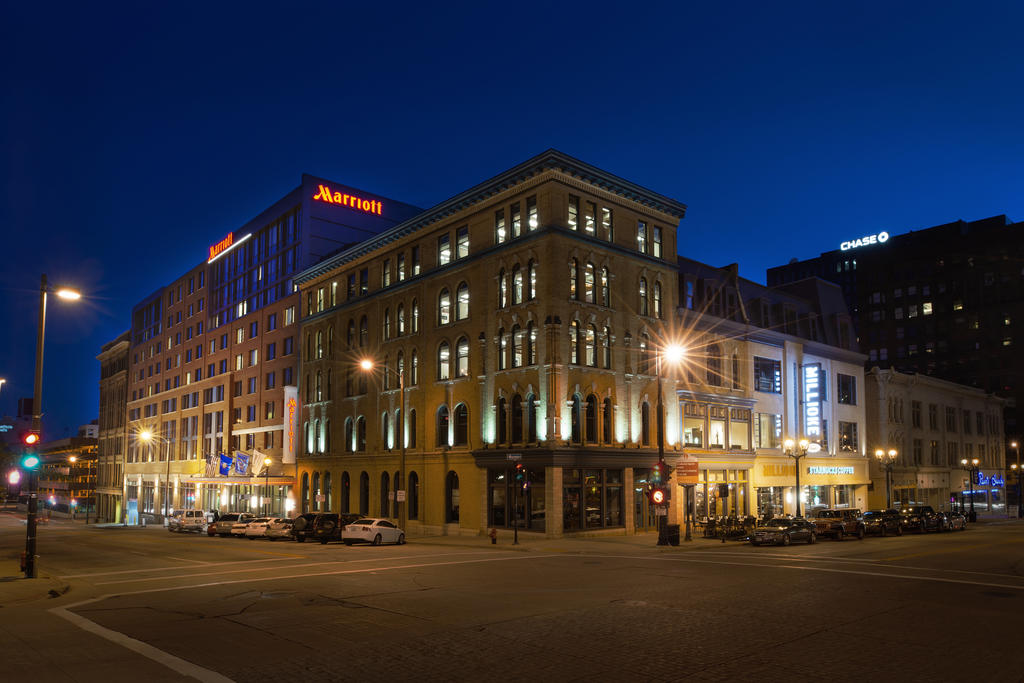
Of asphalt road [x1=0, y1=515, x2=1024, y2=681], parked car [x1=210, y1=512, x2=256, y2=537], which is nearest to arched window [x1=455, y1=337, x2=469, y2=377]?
parked car [x1=210, y1=512, x2=256, y2=537]

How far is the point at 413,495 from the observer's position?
2041 inches

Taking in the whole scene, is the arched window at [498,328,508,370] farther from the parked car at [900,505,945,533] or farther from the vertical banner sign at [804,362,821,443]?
the vertical banner sign at [804,362,821,443]

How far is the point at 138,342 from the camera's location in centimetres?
11556

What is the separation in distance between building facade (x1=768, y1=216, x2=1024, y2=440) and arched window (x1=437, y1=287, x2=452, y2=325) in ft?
282

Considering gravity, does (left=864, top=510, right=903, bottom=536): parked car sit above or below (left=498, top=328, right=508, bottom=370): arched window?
below

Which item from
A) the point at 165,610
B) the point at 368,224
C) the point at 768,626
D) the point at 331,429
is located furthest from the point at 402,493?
the point at 368,224

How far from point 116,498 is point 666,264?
9713 cm

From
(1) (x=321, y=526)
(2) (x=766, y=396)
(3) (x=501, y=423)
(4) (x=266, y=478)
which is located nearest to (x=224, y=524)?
(4) (x=266, y=478)

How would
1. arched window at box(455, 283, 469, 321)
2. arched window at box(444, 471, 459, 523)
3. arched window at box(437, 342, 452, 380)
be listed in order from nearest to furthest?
arched window at box(444, 471, 459, 523)
arched window at box(455, 283, 469, 321)
arched window at box(437, 342, 452, 380)

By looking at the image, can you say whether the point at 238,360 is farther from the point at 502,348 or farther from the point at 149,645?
the point at 149,645

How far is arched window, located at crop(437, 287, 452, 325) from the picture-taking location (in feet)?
165

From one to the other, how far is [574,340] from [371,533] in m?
14.6

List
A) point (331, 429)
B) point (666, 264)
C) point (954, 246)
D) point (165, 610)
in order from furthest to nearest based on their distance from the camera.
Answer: point (954, 246) < point (331, 429) < point (666, 264) < point (165, 610)

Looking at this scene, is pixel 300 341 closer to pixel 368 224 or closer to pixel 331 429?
pixel 331 429
